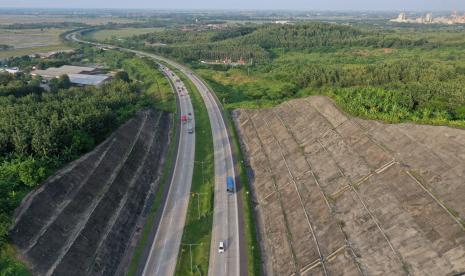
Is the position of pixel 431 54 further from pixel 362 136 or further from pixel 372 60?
pixel 362 136

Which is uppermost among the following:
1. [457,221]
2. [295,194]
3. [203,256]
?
[457,221]

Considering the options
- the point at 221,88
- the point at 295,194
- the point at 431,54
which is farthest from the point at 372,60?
the point at 295,194

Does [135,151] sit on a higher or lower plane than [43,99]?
lower

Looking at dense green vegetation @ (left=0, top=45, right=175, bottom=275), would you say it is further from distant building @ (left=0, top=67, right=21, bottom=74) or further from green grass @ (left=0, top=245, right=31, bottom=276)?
distant building @ (left=0, top=67, right=21, bottom=74)

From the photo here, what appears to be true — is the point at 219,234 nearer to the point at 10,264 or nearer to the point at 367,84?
the point at 10,264

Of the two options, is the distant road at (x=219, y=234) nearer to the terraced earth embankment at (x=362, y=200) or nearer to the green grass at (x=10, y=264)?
the terraced earth embankment at (x=362, y=200)

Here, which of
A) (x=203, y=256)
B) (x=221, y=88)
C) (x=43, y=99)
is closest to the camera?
(x=203, y=256)

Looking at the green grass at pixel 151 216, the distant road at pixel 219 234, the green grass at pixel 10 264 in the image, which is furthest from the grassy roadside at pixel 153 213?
the green grass at pixel 10 264
